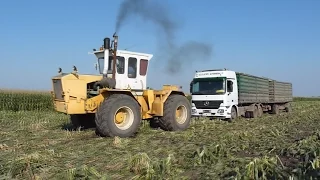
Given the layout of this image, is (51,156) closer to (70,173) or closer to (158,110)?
(70,173)

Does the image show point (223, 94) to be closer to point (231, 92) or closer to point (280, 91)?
point (231, 92)

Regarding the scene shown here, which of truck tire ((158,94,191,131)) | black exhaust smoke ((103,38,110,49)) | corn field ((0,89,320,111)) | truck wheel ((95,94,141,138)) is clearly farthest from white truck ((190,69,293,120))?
corn field ((0,89,320,111))

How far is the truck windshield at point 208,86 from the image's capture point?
18594 mm

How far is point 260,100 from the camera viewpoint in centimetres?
2331

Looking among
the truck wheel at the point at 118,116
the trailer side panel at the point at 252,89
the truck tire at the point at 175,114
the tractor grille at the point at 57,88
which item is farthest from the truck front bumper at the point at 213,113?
the tractor grille at the point at 57,88

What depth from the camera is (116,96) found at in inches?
435

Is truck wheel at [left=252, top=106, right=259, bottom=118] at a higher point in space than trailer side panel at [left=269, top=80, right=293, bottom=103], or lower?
lower

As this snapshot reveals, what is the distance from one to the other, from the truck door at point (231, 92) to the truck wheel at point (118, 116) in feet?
27.0

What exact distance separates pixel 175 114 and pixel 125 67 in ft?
8.77

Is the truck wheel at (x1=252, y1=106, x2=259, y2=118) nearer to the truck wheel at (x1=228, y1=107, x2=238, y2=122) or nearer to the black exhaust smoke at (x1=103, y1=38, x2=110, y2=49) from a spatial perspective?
the truck wheel at (x1=228, y1=107, x2=238, y2=122)

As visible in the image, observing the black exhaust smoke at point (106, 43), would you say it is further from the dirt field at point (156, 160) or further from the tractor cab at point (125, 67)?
the dirt field at point (156, 160)

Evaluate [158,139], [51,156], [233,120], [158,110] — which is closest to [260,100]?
[233,120]

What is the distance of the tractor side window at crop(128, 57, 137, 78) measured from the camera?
482 inches

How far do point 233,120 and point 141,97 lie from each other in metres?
7.72
